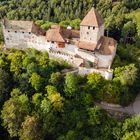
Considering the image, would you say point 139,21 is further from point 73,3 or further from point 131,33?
point 73,3

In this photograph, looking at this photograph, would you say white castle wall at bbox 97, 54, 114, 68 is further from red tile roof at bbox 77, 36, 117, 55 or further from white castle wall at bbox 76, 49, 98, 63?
white castle wall at bbox 76, 49, 98, 63

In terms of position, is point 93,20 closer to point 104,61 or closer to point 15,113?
point 104,61

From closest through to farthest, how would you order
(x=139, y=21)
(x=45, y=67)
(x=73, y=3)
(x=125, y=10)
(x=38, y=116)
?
(x=38, y=116) < (x=45, y=67) < (x=139, y=21) < (x=125, y=10) < (x=73, y=3)

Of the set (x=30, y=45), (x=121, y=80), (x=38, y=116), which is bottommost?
(x=38, y=116)

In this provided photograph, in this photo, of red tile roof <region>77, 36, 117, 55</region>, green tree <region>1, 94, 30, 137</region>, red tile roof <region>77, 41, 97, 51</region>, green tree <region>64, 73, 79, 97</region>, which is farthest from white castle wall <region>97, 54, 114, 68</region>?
green tree <region>1, 94, 30, 137</region>

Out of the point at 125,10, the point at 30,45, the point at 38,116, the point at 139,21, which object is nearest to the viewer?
the point at 38,116

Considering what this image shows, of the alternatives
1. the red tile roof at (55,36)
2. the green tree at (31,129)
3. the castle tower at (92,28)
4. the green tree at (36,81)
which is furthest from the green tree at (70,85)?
the castle tower at (92,28)

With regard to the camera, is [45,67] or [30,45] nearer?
[45,67]

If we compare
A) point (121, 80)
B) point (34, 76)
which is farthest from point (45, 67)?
point (121, 80)
